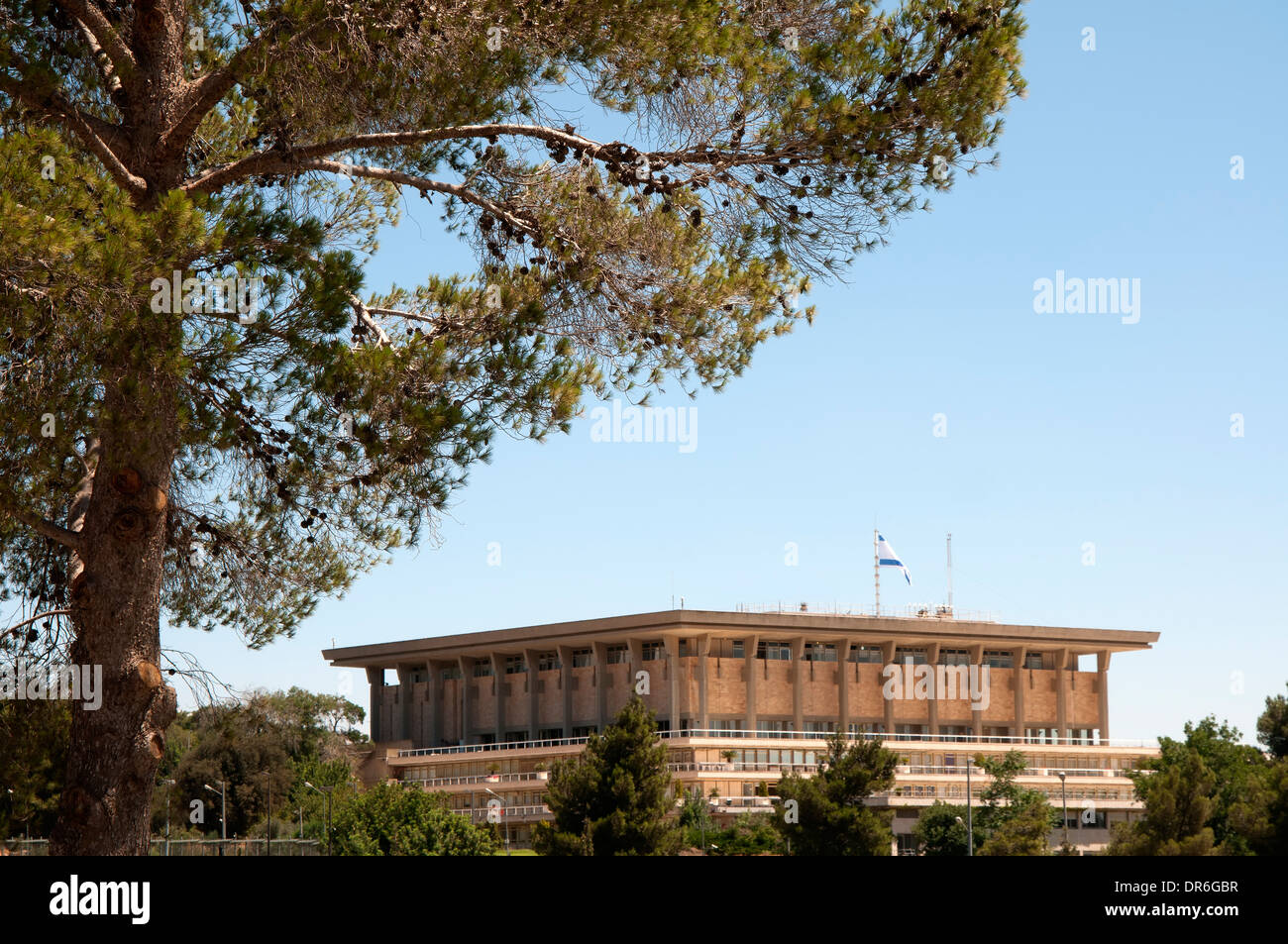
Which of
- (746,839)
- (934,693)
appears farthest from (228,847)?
(934,693)

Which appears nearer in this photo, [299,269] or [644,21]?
[299,269]

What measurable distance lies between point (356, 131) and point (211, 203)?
225 centimetres

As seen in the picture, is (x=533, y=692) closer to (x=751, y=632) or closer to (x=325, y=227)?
(x=751, y=632)

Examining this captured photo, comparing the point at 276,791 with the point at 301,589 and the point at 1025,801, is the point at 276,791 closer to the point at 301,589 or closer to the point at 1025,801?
the point at 1025,801

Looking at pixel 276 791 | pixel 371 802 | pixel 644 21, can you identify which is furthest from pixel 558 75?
pixel 276 791

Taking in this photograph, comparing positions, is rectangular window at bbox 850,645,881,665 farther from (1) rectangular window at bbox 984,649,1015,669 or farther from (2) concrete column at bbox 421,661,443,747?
(2) concrete column at bbox 421,661,443,747

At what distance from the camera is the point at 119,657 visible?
38.5 ft

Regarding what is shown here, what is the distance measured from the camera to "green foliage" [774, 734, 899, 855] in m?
55.3

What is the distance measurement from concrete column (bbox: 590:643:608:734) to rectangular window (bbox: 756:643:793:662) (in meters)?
9.42

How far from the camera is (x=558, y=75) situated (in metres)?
13.0

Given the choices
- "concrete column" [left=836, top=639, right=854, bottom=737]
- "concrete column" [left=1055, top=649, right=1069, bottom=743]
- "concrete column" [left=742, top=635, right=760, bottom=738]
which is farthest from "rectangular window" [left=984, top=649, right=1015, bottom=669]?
A: "concrete column" [left=742, top=635, right=760, bottom=738]

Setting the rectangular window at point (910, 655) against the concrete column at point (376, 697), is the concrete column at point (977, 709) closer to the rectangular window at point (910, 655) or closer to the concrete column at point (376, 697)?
the rectangular window at point (910, 655)

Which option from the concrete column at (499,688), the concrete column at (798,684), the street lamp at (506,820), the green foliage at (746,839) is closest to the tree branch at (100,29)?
the green foliage at (746,839)
